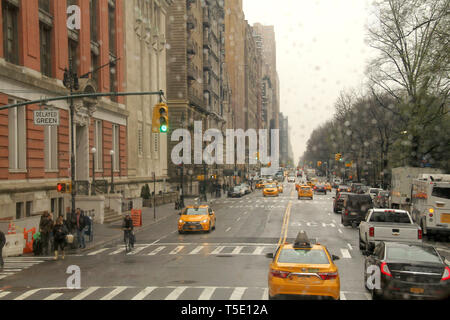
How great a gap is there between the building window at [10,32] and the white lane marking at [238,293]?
21256mm

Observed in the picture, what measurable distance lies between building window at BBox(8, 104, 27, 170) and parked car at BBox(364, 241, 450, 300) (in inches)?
906

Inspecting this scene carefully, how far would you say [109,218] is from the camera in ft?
127

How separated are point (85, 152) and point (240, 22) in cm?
12470

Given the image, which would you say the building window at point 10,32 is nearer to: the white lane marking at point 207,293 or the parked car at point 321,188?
the white lane marking at point 207,293

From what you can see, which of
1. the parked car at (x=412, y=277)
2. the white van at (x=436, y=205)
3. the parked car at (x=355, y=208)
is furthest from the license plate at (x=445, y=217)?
the parked car at (x=412, y=277)

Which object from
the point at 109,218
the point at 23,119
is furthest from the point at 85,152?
the point at 23,119

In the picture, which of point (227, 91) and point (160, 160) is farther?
point (227, 91)

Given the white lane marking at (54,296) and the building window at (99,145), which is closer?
the white lane marking at (54,296)

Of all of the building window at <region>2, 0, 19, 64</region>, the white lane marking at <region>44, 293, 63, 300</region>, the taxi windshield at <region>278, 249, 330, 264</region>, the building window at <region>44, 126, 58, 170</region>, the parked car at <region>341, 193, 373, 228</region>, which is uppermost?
the building window at <region>2, 0, 19, 64</region>

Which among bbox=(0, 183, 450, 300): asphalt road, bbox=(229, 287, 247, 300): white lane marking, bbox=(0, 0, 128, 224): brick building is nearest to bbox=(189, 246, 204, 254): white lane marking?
bbox=(0, 183, 450, 300): asphalt road

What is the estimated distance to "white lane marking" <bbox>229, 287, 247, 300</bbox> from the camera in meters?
14.0

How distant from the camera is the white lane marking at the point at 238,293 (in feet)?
45.8

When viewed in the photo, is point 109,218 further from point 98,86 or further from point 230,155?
point 230,155

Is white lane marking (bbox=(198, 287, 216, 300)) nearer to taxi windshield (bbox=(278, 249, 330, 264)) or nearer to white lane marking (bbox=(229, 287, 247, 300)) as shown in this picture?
white lane marking (bbox=(229, 287, 247, 300))
